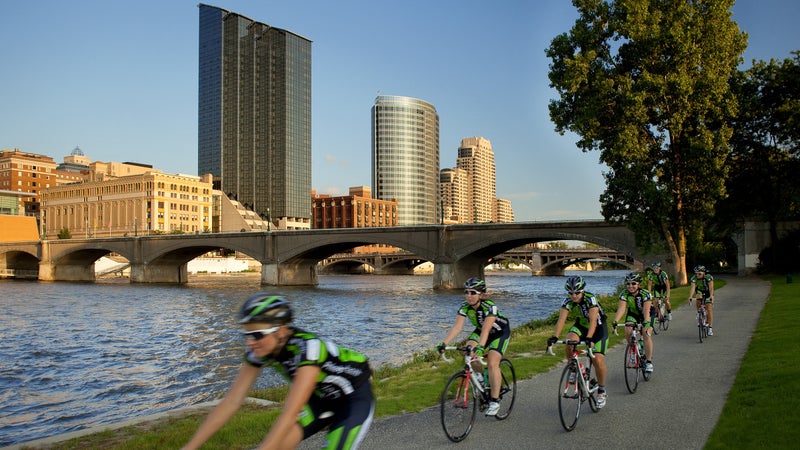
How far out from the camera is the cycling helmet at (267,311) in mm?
4906

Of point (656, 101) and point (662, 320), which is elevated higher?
point (656, 101)

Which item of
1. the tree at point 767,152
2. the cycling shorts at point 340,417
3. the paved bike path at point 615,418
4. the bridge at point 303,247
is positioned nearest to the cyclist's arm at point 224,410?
the cycling shorts at point 340,417

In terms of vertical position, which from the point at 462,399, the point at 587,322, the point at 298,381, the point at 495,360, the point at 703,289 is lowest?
the point at 462,399

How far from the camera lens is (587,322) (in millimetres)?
10586

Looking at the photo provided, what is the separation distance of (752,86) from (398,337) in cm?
4138

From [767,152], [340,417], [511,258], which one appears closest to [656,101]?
[767,152]

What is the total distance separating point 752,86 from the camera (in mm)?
54500

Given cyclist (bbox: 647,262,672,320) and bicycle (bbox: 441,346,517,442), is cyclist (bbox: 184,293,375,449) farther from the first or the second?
cyclist (bbox: 647,262,672,320)

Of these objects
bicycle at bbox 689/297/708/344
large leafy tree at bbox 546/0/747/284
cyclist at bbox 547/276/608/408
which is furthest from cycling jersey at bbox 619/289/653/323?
large leafy tree at bbox 546/0/747/284

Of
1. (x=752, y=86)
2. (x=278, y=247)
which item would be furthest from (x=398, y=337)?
(x=278, y=247)

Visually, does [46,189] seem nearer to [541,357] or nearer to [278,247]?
[278,247]

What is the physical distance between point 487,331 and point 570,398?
173 cm

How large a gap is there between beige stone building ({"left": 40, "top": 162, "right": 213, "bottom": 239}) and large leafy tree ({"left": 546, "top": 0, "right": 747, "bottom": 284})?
120653 millimetres

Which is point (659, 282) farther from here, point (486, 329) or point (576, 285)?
point (486, 329)
